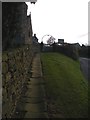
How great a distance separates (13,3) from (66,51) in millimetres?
41077

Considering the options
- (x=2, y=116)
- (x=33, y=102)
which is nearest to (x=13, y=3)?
(x=33, y=102)

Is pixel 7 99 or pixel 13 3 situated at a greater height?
pixel 13 3

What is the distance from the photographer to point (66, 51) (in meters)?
50.3

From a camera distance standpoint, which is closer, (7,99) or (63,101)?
Answer: (7,99)

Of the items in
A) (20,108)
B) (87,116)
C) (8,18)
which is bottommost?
(87,116)

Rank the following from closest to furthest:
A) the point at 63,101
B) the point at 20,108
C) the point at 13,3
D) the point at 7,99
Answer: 1. the point at 7,99
2. the point at 20,108
3. the point at 13,3
4. the point at 63,101

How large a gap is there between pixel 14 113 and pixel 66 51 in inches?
1697

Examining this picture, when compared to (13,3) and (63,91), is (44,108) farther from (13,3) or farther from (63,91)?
(63,91)

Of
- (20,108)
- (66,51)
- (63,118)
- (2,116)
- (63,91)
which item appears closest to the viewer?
(2,116)

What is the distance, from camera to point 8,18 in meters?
9.52

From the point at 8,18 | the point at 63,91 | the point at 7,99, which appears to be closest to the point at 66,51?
the point at 63,91

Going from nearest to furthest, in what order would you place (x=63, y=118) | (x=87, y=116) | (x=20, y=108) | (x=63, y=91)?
(x=20, y=108), (x=63, y=118), (x=87, y=116), (x=63, y=91)

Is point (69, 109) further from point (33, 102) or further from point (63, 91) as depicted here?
point (63, 91)

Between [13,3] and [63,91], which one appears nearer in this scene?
[13,3]
